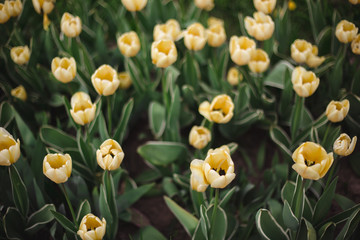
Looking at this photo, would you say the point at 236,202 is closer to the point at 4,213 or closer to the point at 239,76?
the point at 239,76

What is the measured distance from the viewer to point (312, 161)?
1263 mm

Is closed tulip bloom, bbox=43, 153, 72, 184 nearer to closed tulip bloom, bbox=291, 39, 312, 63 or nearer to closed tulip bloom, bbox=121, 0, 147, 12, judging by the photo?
closed tulip bloom, bbox=121, 0, 147, 12

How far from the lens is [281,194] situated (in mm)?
1637

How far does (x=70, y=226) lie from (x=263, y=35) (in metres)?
1.08

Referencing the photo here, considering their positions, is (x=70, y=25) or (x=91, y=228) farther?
(x=70, y=25)

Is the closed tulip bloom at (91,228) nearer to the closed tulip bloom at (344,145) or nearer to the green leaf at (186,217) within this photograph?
the green leaf at (186,217)

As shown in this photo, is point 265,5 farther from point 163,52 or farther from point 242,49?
point 163,52

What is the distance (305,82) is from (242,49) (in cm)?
30

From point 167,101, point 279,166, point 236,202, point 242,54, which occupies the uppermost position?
point 242,54

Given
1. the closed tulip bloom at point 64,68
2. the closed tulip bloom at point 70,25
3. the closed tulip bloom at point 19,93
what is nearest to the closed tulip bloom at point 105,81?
the closed tulip bloom at point 64,68

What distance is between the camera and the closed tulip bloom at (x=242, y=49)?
1658 millimetres

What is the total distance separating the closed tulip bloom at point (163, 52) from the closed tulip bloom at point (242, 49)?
270 millimetres

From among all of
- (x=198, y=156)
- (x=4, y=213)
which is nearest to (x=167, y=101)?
(x=198, y=156)

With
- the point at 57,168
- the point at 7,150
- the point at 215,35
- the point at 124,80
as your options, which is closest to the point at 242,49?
the point at 215,35
